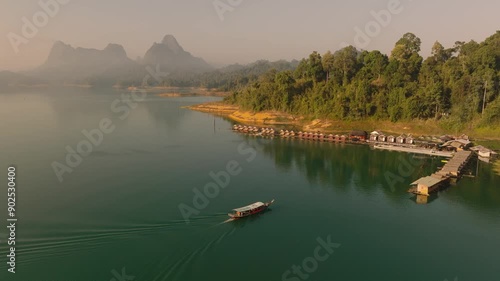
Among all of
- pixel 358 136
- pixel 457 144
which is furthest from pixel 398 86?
pixel 457 144

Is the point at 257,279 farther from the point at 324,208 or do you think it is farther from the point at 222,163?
the point at 222,163

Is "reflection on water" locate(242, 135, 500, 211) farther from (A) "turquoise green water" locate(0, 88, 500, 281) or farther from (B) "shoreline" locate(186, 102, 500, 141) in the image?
(B) "shoreline" locate(186, 102, 500, 141)

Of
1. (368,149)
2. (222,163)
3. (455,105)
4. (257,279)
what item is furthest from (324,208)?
(455,105)

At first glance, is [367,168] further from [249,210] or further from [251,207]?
[249,210]

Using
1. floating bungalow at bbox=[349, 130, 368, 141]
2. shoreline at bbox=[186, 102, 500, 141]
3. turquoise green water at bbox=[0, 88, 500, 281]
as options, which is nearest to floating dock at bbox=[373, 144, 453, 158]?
turquoise green water at bbox=[0, 88, 500, 281]

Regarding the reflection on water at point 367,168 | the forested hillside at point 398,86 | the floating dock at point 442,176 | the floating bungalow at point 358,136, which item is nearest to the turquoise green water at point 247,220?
the reflection on water at point 367,168

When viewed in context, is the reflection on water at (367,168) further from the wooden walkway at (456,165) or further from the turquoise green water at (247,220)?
the wooden walkway at (456,165)
